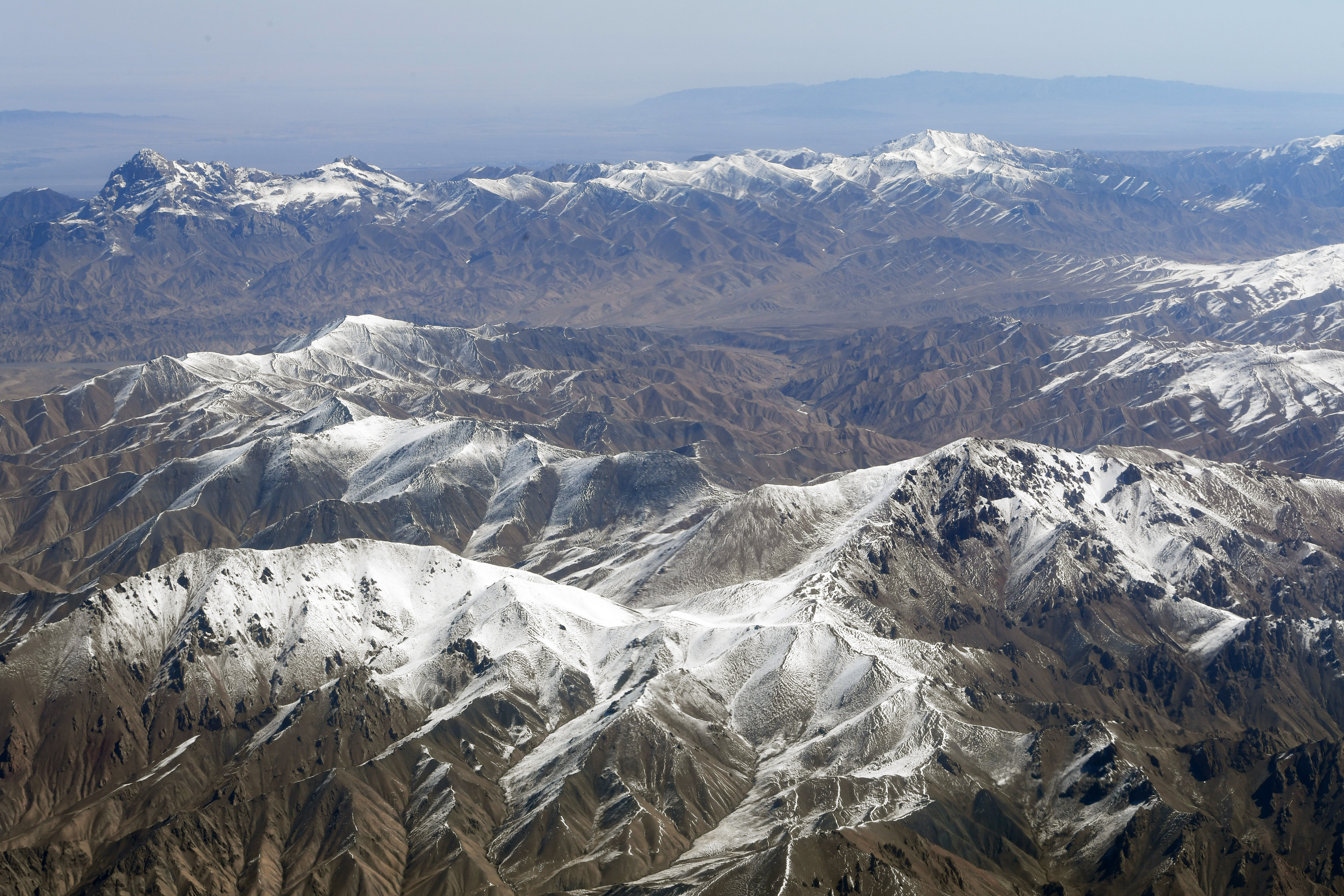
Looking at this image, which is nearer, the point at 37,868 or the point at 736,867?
the point at 736,867

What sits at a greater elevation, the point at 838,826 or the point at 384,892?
Result: the point at 838,826

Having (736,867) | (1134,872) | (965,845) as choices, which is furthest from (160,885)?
(1134,872)

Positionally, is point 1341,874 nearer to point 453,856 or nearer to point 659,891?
point 659,891

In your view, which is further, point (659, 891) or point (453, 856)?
point (453, 856)

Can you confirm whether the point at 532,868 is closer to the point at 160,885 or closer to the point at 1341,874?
the point at 160,885

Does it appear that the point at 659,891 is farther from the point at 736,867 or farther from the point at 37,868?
the point at 37,868

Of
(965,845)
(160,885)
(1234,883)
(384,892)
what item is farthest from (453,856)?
(1234,883)

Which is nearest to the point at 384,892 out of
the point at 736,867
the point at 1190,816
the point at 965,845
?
the point at 736,867
